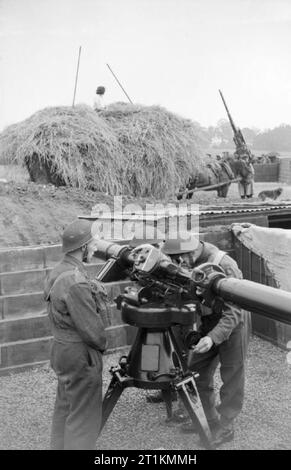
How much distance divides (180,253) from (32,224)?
3.04m

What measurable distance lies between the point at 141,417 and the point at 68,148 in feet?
12.8

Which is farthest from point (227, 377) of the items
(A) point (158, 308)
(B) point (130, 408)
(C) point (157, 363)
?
(A) point (158, 308)

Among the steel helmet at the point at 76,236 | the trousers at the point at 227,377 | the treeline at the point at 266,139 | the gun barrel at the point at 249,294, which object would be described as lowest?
the trousers at the point at 227,377

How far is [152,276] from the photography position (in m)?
2.93

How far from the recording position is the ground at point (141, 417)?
3.81 metres

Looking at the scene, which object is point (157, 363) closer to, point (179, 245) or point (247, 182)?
point (179, 245)

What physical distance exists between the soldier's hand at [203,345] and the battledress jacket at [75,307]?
2.09 ft

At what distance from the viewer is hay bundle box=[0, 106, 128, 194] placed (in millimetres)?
7246

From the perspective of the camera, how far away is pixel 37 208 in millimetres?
6633

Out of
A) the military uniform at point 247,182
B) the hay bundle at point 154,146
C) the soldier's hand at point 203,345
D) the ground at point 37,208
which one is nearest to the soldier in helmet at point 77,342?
the soldier's hand at point 203,345

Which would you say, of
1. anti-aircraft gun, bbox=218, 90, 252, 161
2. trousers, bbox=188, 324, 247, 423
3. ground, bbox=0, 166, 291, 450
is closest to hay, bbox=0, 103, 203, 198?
ground, bbox=0, 166, 291, 450

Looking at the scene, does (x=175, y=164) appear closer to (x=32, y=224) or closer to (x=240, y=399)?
(x=32, y=224)

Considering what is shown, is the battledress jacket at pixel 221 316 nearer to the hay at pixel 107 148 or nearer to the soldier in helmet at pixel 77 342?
the soldier in helmet at pixel 77 342
